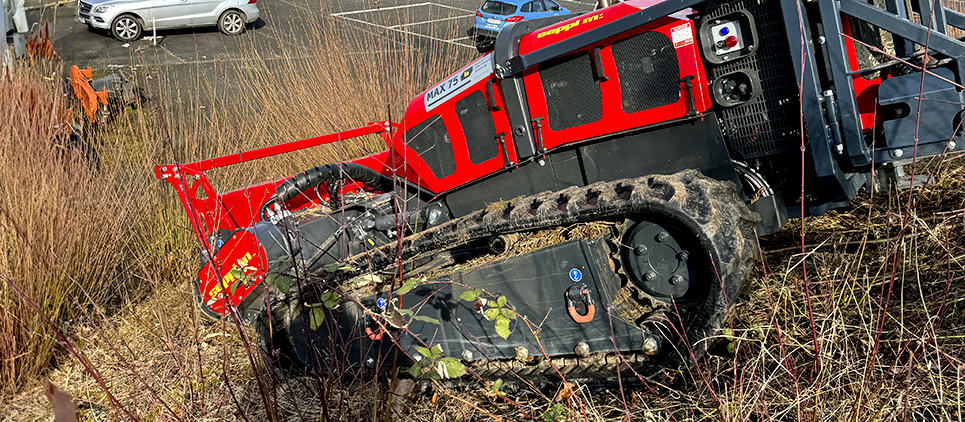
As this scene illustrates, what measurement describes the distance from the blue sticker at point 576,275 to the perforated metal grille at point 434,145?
137 centimetres

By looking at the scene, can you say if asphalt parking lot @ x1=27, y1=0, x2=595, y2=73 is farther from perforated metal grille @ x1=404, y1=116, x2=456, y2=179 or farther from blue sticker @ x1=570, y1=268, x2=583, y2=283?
blue sticker @ x1=570, y1=268, x2=583, y2=283

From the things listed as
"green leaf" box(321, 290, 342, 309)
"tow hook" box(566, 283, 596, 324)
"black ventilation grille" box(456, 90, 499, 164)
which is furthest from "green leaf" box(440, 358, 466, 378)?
"black ventilation grille" box(456, 90, 499, 164)

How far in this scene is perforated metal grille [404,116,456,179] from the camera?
168 inches

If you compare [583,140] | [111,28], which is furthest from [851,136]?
[111,28]

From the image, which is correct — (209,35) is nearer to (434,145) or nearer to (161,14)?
(161,14)

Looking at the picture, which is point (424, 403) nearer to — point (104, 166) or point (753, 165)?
point (753, 165)

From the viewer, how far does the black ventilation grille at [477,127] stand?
156 inches

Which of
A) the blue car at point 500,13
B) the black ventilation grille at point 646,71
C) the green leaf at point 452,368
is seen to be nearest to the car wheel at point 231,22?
the blue car at point 500,13

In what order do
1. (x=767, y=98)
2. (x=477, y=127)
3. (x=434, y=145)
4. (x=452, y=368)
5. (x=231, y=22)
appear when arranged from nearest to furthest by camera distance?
(x=452, y=368) → (x=767, y=98) → (x=477, y=127) → (x=434, y=145) → (x=231, y=22)

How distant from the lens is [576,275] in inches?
124

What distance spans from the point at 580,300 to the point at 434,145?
1620 mm

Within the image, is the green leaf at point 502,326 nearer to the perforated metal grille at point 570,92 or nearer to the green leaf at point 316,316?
the green leaf at point 316,316

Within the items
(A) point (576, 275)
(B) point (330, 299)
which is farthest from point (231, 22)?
(B) point (330, 299)

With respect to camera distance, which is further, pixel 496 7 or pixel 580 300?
pixel 496 7
